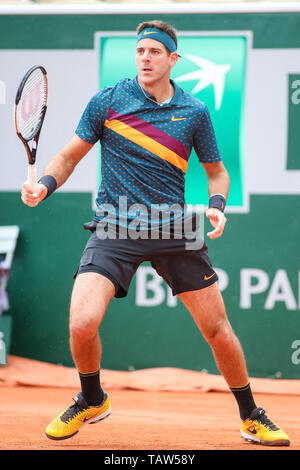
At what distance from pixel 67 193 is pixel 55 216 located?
0.19 metres

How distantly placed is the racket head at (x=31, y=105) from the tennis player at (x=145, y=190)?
179mm

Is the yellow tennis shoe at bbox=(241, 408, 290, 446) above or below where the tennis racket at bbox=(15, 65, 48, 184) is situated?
below

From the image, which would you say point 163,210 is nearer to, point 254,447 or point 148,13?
point 254,447

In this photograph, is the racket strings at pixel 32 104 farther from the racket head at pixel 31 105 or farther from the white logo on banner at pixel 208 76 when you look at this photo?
the white logo on banner at pixel 208 76

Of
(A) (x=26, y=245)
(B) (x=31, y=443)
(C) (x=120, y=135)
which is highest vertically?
(C) (x=120, y=135)

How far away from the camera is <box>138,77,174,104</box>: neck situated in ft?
10.6

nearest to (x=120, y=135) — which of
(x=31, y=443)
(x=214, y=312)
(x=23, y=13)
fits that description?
(x=214, y=312)

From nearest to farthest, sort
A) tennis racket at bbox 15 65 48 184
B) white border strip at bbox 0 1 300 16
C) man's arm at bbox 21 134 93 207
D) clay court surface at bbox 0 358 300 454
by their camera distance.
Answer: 1. tennis racket at bbox 15 65 48 184
2. man's arm at bbox 21 134 93 207
3. clay court surface at bbox 0 358 300 454
4. white border strip at bbox 0 1 300 16

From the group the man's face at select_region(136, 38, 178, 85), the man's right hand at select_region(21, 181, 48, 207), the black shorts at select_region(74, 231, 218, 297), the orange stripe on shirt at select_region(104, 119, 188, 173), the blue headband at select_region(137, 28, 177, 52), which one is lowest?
the black shorts at select_region(74, 231, 218, 297)

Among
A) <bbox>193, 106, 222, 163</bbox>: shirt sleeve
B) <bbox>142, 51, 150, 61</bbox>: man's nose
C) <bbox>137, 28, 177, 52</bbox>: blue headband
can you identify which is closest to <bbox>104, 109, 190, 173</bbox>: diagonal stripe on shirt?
<bbox>193, 106, 222, 163</bbox>: shirt sleeve

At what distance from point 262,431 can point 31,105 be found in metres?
1.78

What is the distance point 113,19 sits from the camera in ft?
16.9

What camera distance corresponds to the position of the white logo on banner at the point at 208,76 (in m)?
5.07

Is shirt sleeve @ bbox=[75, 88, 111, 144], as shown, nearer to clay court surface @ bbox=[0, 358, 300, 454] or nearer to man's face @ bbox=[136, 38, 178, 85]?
man's face @ bbox=[136, 38, 178, 85]
